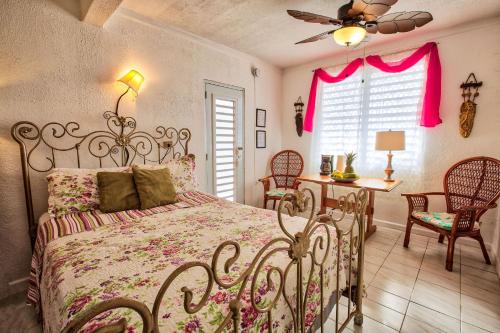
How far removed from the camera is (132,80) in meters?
2.31

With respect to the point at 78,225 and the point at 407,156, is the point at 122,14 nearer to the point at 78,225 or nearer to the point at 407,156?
the point at 78,225

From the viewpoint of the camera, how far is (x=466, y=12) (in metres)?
2.41

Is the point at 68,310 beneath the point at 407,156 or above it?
beneath

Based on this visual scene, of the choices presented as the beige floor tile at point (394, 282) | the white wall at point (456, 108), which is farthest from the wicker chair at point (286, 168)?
the beige floor tile at point (394, 282)

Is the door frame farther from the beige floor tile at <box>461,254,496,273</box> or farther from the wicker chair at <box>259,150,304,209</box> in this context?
the beige floor tile at <box>461,254,496,273</box>

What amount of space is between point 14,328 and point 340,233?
7.19 feet

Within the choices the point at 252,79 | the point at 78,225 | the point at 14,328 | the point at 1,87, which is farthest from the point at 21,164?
the point at 252,79

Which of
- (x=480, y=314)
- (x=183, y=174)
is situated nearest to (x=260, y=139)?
(x=183, y=174)

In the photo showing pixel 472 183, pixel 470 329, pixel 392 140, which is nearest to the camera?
pixel 470 329

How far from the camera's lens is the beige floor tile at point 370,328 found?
155 centimetres

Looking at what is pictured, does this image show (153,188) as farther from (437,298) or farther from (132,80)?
(437,298)

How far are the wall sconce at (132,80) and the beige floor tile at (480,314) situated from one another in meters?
3.24

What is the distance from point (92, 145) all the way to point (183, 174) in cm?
88

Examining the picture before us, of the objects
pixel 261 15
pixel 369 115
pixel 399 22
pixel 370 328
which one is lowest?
pixel 370 328
